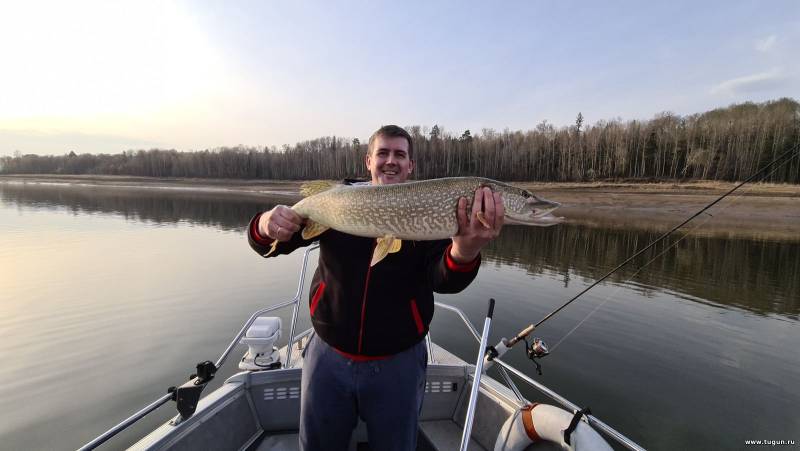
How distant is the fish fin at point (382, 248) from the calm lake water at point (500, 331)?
14.7 ft

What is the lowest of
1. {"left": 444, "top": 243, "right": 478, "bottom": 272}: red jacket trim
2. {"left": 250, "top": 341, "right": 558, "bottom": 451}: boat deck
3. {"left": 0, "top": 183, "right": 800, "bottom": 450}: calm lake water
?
{"left": 0, "top": 183, "right": 800, "bottom": 450}: calm lake water

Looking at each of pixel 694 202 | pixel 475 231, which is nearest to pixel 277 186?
pixel 694 202

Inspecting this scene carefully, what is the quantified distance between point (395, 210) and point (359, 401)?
113cm

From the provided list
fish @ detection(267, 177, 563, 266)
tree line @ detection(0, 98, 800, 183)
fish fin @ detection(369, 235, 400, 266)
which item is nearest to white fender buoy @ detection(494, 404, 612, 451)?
fish @ detection(267, 177, 563, 266)

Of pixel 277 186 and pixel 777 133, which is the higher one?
pixel 777 133

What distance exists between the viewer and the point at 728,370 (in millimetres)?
6242

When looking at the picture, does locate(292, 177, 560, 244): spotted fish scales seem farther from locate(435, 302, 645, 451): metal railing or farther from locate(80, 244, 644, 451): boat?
locate(435, 302, 645, 451): metal railing

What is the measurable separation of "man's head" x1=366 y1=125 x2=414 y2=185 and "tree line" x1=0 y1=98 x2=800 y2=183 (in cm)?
5332

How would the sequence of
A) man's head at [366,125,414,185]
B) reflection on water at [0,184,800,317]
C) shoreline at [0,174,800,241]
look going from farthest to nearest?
shoreline at [0,174,800,241], reflection on water at [0,184,800,317], man's head at [366,125,414,185]

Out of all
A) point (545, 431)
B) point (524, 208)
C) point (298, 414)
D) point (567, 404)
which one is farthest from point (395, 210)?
point (298, 414)

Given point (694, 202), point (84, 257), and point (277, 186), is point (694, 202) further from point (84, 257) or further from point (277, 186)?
point (277, 186)

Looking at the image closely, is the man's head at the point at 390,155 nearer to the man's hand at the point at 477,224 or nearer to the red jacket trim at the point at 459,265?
the man's hand at the point at 477,224

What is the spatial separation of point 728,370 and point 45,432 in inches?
396

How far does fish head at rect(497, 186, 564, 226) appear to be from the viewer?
8.45ft
